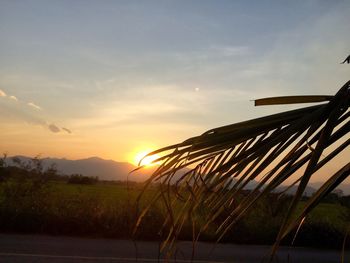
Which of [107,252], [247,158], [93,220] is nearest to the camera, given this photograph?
[247,158]

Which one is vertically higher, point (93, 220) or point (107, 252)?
point (93, 220)

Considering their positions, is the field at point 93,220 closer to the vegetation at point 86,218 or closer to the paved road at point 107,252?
the vegetation at point 86,218

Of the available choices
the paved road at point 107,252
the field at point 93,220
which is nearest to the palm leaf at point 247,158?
the paved road at point 107,252

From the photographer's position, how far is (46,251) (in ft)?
30.5

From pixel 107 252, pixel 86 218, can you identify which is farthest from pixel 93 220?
pixel 107 252

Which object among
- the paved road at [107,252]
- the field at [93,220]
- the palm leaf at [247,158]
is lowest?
the paved road at [107,252]

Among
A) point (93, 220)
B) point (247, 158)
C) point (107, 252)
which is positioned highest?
point (247, 158)

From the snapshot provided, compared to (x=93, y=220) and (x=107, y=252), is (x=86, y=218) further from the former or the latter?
(x=107, y=252)

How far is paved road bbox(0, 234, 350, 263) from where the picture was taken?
8789mm

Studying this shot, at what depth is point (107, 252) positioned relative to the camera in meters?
9.66

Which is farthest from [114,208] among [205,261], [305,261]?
[305,261]

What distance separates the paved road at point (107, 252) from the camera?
28.8 ft

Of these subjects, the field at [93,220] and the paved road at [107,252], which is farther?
the field at [93,220]

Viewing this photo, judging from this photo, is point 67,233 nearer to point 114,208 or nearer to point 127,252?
point 114,208
